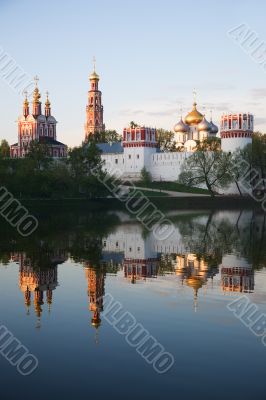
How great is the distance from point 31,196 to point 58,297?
35408 mm

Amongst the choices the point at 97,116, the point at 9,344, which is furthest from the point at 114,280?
the point at 97,116

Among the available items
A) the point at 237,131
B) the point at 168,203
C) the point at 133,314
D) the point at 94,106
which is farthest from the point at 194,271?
the point at 94,106

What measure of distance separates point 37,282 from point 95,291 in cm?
167

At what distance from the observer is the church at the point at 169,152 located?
60688 millimetres

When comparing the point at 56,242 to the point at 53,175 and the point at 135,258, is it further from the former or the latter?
the point at 53,175

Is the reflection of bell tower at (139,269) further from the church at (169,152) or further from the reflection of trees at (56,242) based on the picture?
the church at (169,152)

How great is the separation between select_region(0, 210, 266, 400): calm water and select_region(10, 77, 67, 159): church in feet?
176

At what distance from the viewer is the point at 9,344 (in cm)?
862

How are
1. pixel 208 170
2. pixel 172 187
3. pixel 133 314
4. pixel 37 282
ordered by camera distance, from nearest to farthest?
pixel 133 314, pixel 37 282, pixel 208 170, pixel 172 187

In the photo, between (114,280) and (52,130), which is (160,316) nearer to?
(114,280)

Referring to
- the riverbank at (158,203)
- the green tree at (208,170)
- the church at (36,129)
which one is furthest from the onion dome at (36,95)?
the riverbank at (158,203)

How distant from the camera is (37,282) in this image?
13.3 metres

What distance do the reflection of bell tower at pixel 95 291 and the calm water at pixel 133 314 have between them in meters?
0.02

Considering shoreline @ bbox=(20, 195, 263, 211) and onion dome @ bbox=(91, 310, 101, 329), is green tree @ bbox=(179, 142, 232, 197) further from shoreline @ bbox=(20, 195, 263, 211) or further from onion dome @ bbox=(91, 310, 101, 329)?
onion dome @ bbox=(91, 310, 101, 329)
